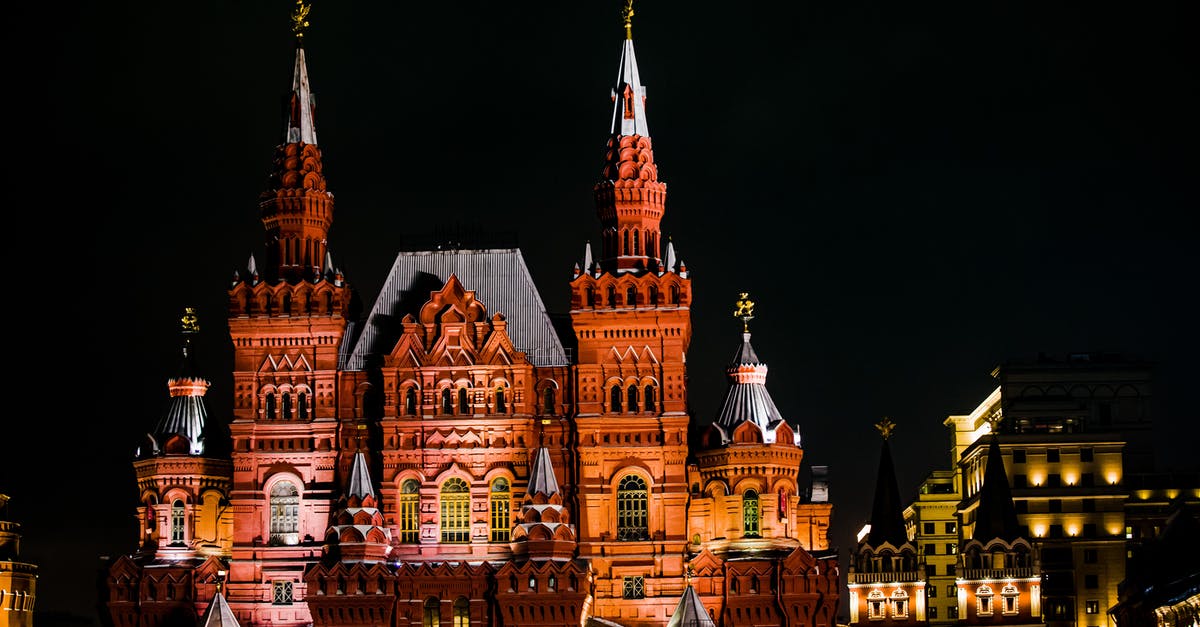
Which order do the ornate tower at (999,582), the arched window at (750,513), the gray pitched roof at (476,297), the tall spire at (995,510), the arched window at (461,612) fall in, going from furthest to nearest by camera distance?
the tall spire at (995,510) < the ornate tower at (999,582) < the gray pitched roof at (476,297) < the arched window at (750,513) < the arched window at (461,612)

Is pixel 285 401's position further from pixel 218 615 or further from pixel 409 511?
pixel 218 615

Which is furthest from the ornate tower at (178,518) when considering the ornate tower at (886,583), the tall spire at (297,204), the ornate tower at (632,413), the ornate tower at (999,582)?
the ornate tower at (999,582)

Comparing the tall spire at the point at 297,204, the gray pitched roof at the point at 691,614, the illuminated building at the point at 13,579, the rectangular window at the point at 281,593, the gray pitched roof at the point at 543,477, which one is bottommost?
the gray pitched roof at the point at 691,614

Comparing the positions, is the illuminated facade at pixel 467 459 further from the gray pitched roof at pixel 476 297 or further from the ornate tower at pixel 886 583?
the ornate tower at pixel 886 583

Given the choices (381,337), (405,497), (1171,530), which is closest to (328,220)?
(381,337)

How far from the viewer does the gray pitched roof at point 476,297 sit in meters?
107

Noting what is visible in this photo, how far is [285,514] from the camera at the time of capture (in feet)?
347

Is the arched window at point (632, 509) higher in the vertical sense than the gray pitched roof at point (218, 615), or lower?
higher

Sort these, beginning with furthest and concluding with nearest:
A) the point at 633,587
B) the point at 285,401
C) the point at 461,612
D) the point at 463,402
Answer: the point at 285,401 → the point at 463,402 → the point at 633,587 → the point at 461,612

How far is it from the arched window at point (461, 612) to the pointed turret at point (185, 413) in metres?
15.9

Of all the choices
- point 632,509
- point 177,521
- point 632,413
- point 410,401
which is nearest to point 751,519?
point 632,509

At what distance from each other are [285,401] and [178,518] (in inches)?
298

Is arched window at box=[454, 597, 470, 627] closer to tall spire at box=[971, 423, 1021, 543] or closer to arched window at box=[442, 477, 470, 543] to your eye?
arched window at box=[442, 477, 470, 543]

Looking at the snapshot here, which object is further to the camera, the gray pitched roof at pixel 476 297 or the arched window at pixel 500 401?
the gray pitched roof at pixel 476 297
